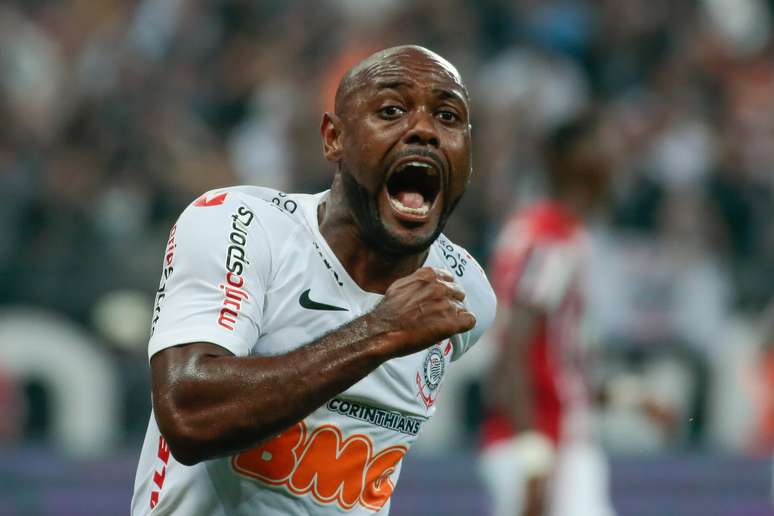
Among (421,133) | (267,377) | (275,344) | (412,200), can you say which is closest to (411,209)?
(412,200)

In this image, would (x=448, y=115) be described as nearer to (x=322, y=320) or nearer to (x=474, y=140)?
(x=322, y=320)

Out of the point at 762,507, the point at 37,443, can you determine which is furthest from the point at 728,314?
the point at 37,443

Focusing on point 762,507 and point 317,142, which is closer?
point 762,507

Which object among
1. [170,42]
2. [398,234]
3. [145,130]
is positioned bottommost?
[398,234]

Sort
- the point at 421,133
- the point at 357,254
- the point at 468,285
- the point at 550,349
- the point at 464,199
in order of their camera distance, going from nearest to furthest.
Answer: the point at 421,133, the point at 357,254, the point at 468,285, the point at 550,349, the point at 464,199

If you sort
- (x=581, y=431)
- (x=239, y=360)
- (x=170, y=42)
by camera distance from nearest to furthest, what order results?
1. (x=239, y=360)
2. (x=581, y=431)
3. (x=170, y=42)

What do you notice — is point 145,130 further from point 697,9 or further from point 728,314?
point 697,9

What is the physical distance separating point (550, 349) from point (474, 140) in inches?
139

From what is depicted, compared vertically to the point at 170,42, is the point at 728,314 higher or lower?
lower

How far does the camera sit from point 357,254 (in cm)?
335

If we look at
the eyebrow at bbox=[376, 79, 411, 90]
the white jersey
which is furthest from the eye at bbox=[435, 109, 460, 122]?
the white jersey

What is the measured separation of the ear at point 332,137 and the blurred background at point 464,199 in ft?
10.8

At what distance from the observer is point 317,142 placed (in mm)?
9219

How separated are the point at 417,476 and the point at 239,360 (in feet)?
17.1
